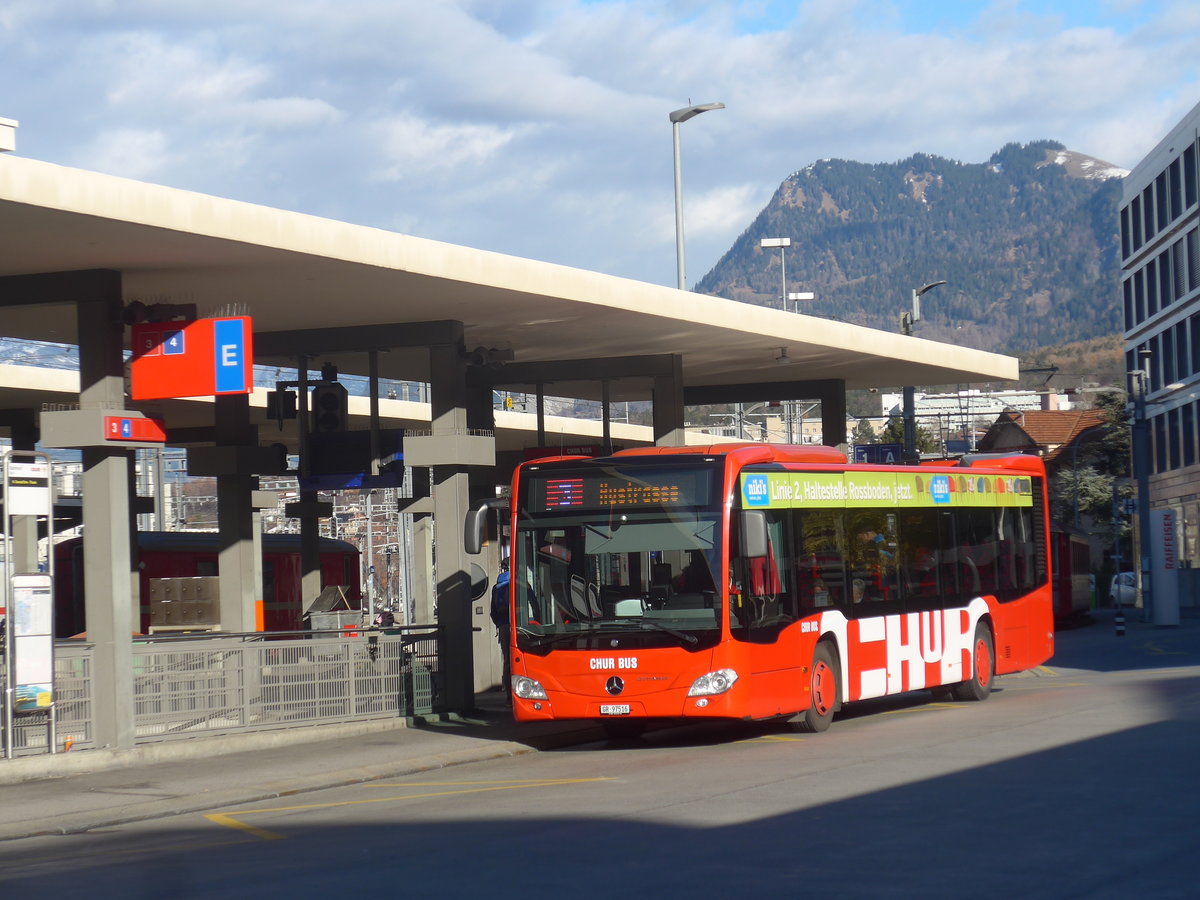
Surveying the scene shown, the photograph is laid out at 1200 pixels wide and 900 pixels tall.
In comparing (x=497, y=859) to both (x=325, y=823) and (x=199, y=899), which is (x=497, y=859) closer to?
(x=199, y=899)

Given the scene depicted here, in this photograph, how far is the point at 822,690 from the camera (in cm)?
1767

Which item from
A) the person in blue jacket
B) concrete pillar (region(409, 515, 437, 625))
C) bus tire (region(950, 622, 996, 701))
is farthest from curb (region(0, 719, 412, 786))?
concrete pillar (region(409, 515, 437, 625))

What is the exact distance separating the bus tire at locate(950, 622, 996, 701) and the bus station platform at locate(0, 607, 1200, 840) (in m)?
5.21

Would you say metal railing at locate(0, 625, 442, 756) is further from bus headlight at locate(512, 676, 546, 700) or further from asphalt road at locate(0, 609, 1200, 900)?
asphalt road at locate(0, 609, 1200, 900)

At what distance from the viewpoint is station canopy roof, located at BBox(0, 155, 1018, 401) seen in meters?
13.8

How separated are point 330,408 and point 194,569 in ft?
42.6

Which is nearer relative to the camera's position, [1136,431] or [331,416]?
[331,416]

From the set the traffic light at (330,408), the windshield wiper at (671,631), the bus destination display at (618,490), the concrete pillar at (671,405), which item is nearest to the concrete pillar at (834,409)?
the concrete pillar at (671,405)

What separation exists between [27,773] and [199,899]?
273 inches

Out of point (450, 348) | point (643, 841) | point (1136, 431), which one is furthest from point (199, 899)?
point (1136, 431)

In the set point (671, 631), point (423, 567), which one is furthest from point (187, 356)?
point (423, 567)

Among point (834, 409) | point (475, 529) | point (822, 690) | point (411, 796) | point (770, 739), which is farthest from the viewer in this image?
point (834, 409)

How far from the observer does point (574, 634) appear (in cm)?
1652

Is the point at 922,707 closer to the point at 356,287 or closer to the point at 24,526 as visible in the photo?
the point at 356,287
